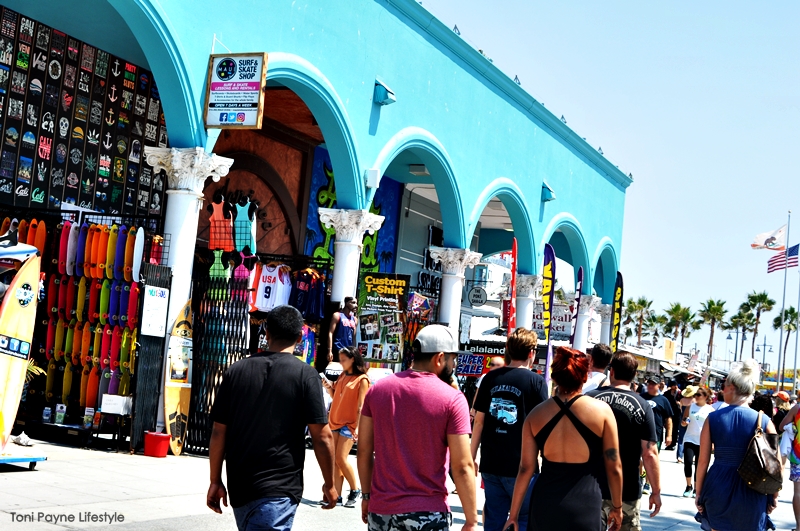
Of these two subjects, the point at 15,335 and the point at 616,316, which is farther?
the point at 616,316

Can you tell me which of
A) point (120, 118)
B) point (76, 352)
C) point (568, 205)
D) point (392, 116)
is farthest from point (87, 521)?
point (568, 205)

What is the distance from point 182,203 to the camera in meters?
13.6

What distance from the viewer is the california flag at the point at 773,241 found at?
4497 cm

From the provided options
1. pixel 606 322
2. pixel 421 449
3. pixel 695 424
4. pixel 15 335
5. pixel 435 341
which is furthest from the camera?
pixel 606 322

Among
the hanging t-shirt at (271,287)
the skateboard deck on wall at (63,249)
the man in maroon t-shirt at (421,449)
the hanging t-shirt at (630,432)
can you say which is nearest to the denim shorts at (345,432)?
the hanging t-shirt at (630,432)

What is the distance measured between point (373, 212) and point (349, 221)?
7.51 meters

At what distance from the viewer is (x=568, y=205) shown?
96.0ft

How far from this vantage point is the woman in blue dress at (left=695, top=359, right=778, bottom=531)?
287 inches

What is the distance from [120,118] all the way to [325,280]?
15.6 ft

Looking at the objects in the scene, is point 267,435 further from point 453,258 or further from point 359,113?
point 453,258

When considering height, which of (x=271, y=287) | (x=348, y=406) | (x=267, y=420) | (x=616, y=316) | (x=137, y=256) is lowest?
(x=348, y=406)

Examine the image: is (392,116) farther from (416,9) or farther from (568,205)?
(568,205)

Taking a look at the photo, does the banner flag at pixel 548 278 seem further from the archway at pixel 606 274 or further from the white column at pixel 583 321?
the archway at pixel 606 274

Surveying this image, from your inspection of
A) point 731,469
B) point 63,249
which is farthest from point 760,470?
point 63,249
